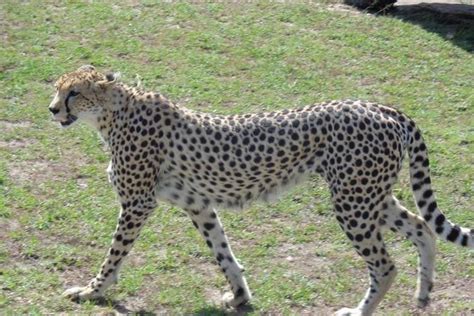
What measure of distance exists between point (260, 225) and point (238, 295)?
1280 millimetres

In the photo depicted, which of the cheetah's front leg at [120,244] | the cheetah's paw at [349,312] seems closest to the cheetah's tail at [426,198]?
the cheetah's paw at [349,312]

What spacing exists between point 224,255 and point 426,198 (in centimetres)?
143

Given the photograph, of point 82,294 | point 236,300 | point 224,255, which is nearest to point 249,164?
point 224,255

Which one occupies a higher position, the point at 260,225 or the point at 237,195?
the point at 237,195

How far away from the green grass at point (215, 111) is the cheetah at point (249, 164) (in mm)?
344

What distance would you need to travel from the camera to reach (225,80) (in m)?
11.0

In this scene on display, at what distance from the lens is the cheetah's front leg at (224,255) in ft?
23.4

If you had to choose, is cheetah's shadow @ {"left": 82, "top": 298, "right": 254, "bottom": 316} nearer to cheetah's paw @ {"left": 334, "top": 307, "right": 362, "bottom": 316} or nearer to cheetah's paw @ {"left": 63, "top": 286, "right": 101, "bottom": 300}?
cheetah's paw @ {"left": 63, "top": 286, "right": 101, "bottom": 300}

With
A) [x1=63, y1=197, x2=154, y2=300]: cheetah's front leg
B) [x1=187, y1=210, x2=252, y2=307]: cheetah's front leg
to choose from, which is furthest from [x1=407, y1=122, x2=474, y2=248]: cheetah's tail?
[x1=63, y1=197, x2=154, y2=300]: cheetah's front leg

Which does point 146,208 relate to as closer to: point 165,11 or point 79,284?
point 79,284

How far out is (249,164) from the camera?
696 centimetres

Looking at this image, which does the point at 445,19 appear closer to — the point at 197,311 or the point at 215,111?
the point at 215,111

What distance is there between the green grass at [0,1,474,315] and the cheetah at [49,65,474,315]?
34 centimetres

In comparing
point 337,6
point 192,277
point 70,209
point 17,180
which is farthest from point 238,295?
point 337,6
